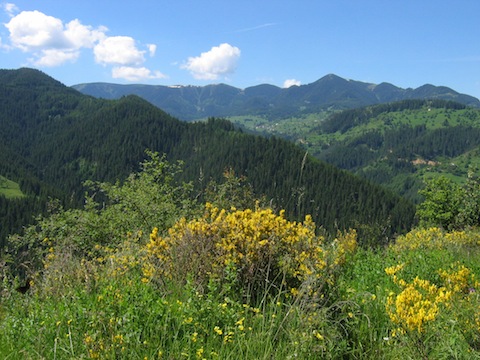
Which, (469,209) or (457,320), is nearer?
(457,320)

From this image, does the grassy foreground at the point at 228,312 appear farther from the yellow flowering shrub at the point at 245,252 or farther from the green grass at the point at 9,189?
the green grass at the point at 9,189

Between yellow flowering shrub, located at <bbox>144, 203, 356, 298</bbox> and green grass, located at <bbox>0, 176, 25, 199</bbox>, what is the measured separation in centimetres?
15890

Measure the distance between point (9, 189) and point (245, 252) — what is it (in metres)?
177

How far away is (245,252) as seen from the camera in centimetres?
434

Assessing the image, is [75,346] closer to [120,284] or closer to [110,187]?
[120,284]

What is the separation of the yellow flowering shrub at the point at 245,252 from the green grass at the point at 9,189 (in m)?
159

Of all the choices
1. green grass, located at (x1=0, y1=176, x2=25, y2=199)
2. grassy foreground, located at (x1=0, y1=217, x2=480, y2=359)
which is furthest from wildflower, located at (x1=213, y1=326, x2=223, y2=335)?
green grass, located at (x1=0, y1=176, x2=25, y2=199)

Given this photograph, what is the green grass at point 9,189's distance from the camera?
478 feet

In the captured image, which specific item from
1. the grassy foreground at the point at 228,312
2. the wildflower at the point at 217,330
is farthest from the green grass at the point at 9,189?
the wildflower at the point at 217,330

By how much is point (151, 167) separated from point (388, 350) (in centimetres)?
1353

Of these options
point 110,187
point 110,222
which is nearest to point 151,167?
point 110,187

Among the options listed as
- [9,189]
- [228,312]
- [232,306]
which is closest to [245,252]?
[232,306]

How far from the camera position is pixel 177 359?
10.1 feet

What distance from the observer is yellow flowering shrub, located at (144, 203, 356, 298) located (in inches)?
166
